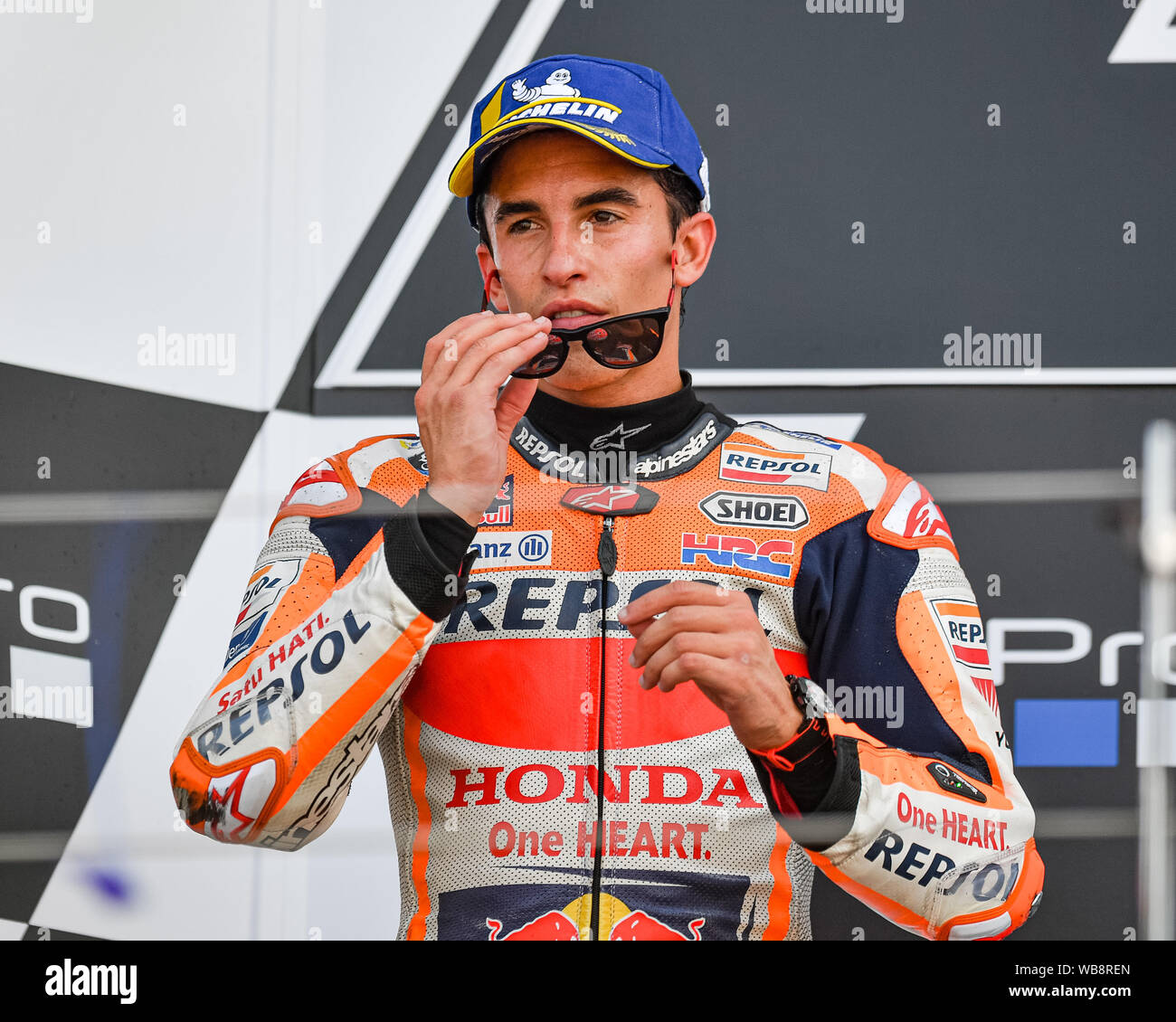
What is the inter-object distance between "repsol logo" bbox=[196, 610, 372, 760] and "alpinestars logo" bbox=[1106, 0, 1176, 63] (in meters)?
1.30

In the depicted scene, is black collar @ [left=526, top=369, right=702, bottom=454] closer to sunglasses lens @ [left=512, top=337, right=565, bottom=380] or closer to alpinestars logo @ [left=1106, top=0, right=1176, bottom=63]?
sunglasses lens @ [left=512, top=337, right=565, bottom=380]

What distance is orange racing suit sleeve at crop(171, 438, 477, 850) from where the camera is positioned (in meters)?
1.27

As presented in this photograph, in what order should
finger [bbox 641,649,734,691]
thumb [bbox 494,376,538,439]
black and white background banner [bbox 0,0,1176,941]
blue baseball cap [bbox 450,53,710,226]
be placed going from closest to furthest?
finger [bbox 641,649,734,691]
thumb [bbox 494,376,538,439]
blue baseball cap [bbox 450,53,710,226]
black and white background banner [bbox 0,0,1176,941]

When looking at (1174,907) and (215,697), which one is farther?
(1174,907)

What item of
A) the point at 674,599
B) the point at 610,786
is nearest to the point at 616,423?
the point at 674,599

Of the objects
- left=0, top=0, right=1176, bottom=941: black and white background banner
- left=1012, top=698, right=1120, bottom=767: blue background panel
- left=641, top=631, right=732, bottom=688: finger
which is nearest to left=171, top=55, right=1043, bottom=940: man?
left=641, top=631, right=732, bottom=688: finger

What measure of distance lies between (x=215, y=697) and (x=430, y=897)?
1.14 feet

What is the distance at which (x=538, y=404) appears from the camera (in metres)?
1.56

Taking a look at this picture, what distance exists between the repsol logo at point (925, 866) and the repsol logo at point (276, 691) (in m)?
0.61

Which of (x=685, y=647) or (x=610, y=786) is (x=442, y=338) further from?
(x=610, y=786)

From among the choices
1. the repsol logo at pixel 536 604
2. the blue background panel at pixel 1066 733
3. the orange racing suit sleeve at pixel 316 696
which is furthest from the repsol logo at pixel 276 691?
the blue background panel at pixel 1066 733

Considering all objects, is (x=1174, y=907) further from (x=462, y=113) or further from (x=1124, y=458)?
(x=462, y=113)

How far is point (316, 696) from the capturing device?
128 cm
